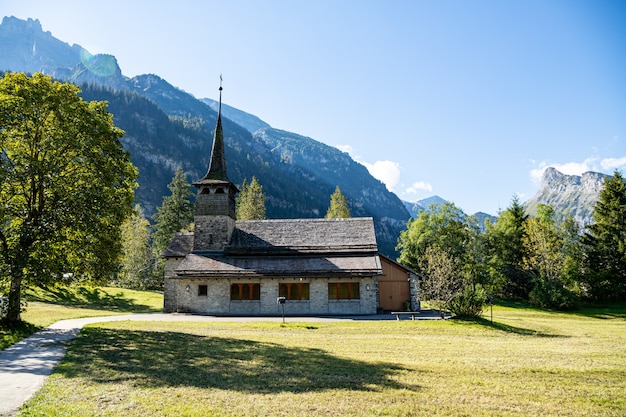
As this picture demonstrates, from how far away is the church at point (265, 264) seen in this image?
2881cm

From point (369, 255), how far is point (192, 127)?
608 feet

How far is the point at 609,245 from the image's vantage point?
42406 mm

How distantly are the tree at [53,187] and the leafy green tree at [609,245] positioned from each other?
45.3 m

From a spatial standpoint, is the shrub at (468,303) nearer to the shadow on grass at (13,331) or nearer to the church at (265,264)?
the church at (265,264)

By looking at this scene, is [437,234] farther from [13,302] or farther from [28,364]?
[28,364]

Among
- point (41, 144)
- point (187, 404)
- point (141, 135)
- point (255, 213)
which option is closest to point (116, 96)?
point (141, 135)

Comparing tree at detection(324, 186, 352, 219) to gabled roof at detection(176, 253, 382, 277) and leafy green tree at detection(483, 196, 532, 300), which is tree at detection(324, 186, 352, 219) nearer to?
leafy green tree at detection(483, 196, 532, 300)

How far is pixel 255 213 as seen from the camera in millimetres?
60125

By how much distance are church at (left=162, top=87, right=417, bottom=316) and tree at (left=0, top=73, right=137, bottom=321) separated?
37.7 ft

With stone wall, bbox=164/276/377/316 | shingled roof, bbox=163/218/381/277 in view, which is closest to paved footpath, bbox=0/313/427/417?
stone wall, bbox=164/276/377/316

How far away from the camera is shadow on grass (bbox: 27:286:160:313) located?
33094 millimetres

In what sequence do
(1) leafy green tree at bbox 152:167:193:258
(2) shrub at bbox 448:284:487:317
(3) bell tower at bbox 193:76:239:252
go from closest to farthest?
(2) shrub at bbox 448:284:487:317 < (3) bell tower at bbox 193:76:239:252 < (1) leafy green tree at bbox 152:167:193:258

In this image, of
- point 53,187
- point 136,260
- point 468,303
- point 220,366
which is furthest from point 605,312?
point 136,260

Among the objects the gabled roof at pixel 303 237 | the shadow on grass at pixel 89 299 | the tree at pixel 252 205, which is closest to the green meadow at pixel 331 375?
the gabled roof at pixel 303 237
